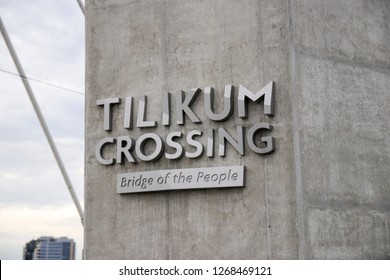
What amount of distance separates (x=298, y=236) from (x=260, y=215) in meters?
0.38

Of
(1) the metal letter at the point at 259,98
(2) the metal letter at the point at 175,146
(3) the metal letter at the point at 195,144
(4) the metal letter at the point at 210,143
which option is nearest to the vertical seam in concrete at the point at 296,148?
(1) the metal letter at the point at 259,98

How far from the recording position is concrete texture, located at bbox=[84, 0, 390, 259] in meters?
5.32

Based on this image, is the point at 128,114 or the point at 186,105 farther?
the point at 128,114

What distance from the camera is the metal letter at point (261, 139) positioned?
5.30 metres

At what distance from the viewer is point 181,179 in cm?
565

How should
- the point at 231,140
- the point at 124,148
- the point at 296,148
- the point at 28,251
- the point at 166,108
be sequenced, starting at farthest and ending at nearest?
the point at 28,251, the point at 124,148, the point at 166,108, the point at 231,140, the point at 296,148

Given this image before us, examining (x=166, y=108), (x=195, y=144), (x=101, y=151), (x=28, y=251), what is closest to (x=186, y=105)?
(x=166, y=108)

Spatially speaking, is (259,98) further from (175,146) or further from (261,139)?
(175,146)

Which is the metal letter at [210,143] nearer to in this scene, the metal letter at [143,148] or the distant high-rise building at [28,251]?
the metal letter at [143,148]

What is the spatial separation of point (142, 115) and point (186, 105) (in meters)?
0.48

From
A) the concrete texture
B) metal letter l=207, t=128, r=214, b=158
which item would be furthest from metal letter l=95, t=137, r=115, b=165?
metal letter l=207, t=128, r=214, b=158

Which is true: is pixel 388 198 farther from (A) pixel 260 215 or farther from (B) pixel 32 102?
(B) pixel 32 102

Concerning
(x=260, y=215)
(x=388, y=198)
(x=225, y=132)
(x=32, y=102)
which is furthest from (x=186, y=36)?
(x=32, y=102)

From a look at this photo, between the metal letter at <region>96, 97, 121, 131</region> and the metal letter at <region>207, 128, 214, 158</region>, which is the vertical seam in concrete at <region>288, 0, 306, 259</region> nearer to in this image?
the metal letter at <region>207, 128, 214, 158</region>
